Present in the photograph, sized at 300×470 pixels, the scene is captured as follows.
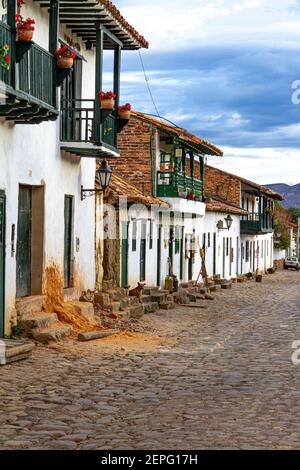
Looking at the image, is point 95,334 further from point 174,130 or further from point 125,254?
point 174,130

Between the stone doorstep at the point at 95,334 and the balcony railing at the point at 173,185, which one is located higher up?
the balcony railing at the point at 173,185

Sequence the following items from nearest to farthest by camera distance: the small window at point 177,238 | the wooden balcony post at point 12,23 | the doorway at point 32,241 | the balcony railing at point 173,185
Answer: the wooden balcony post at point 12,23 → the doorway at point 32,241 → the balcony railing at point 173,185 → the small window at point 177,238

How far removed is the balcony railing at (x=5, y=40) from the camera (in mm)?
13357

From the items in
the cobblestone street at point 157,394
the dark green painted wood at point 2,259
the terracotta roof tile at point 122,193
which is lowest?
the cobblestone street at point 157,394

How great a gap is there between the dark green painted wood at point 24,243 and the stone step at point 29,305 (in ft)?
0.98

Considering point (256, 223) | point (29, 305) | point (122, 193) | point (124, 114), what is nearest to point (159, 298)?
point (122, 193)

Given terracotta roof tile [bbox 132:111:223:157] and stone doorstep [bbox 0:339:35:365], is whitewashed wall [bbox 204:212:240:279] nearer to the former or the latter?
terracotta roof tile [bbox 132:111:223:157]

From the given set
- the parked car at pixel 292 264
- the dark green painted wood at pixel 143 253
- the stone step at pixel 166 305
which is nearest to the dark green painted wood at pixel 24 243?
the stone step at pixel 166 305

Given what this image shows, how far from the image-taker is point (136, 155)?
3150 centimetres

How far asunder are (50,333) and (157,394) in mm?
4402

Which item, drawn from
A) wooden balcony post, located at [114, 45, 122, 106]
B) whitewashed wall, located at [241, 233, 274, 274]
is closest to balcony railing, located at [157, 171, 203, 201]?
wooden balcony post, located at [114, 45, 122, 106]

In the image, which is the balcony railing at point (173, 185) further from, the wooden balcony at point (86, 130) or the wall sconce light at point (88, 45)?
the wooden balcony at point (86, 130)

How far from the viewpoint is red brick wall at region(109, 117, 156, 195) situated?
103ft
